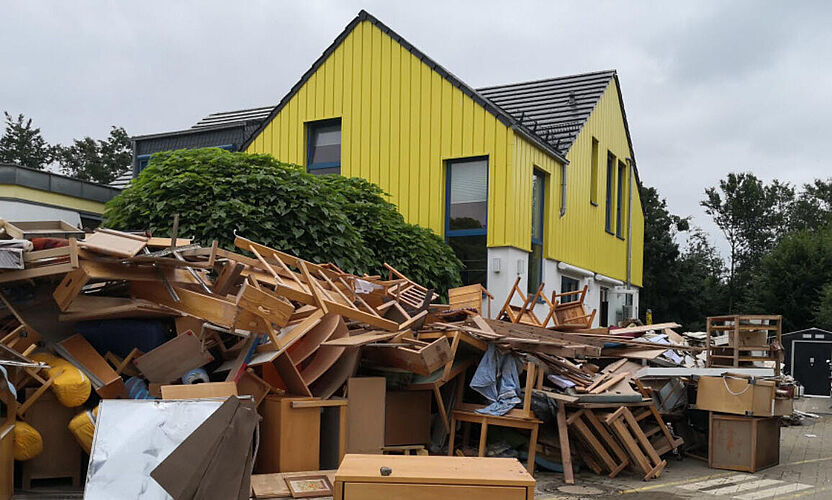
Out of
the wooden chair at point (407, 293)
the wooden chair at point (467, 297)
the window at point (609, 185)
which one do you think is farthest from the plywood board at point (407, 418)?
the window at point (609, 185)

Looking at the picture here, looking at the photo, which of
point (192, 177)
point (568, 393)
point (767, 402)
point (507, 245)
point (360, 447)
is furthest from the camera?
point (507, 245)

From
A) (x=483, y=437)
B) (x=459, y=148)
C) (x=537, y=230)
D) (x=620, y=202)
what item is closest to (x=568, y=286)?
(x=537, y=230)

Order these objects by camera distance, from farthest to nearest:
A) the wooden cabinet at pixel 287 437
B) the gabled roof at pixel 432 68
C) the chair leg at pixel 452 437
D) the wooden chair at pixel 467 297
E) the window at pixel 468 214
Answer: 1. the window at pixel 468 214
2. the gabled roof at pixel 432 68
3. the wooden chair at pixel 467 297
4. the chair leg at pixel 452 437
5. the wooden cabinet at pixel 287 437

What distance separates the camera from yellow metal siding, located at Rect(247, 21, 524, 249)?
1569 cm

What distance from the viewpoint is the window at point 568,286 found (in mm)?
18531

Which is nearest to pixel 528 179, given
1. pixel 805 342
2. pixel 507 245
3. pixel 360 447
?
pixel 507 245

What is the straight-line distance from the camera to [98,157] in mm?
49656

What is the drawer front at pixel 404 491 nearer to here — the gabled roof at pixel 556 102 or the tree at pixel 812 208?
the gabled roof at pixel 556 102

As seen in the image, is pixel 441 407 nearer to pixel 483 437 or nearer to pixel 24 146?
pixel 483 437

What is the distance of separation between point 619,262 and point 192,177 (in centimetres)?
1562

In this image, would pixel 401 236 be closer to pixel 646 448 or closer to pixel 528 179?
pixel 528 179

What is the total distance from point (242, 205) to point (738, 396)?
735 cm

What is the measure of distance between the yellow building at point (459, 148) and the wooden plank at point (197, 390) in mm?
8993

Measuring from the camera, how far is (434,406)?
32.4ft
